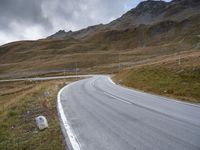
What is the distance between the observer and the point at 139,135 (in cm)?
892

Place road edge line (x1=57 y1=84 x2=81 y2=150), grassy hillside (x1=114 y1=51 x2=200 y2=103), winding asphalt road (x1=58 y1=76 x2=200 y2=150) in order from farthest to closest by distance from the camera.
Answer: grassy hillside (x1=114 y1=51 x2=200 y2=103) → road edge line (x1=57 y1=84 x2=81 y2=150) → winding asphalt road (x1=58 y1=76 x2=200 y2=150)

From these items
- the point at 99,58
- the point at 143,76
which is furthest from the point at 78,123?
the point at 99,58

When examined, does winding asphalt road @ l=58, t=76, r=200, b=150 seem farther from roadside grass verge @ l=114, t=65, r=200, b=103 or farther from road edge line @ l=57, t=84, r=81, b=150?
roadside grass verge @ l=114, t=65, r=200, b=103

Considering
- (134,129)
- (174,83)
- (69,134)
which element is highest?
(174,83)

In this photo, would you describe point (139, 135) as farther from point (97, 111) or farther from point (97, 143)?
point (97, 111)

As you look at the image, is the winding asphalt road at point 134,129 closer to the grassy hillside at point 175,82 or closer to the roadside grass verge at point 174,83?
the roadside grass verge at point 174,83

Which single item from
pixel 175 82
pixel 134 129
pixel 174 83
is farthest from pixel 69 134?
pixel 175 82

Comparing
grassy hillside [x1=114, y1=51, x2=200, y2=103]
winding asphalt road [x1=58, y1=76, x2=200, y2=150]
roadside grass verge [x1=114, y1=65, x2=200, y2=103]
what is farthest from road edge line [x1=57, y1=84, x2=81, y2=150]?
grassy hillside [x1=114, y1=51, x2=200, y2=103]

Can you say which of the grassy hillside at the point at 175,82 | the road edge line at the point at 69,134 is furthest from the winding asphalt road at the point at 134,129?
the grassy hillside at the point at 175,82

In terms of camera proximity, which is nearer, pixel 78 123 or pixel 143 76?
pixel 78 123

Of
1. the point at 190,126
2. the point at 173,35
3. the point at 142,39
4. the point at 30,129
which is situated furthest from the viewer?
the point at 142,39

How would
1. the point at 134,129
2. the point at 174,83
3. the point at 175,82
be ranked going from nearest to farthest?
the point at 134,129 → the point at 174,83 → the point at 175,82

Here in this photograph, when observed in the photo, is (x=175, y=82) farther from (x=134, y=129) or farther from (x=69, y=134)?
(x=69, y=134)

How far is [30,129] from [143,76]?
23416 millimetres
